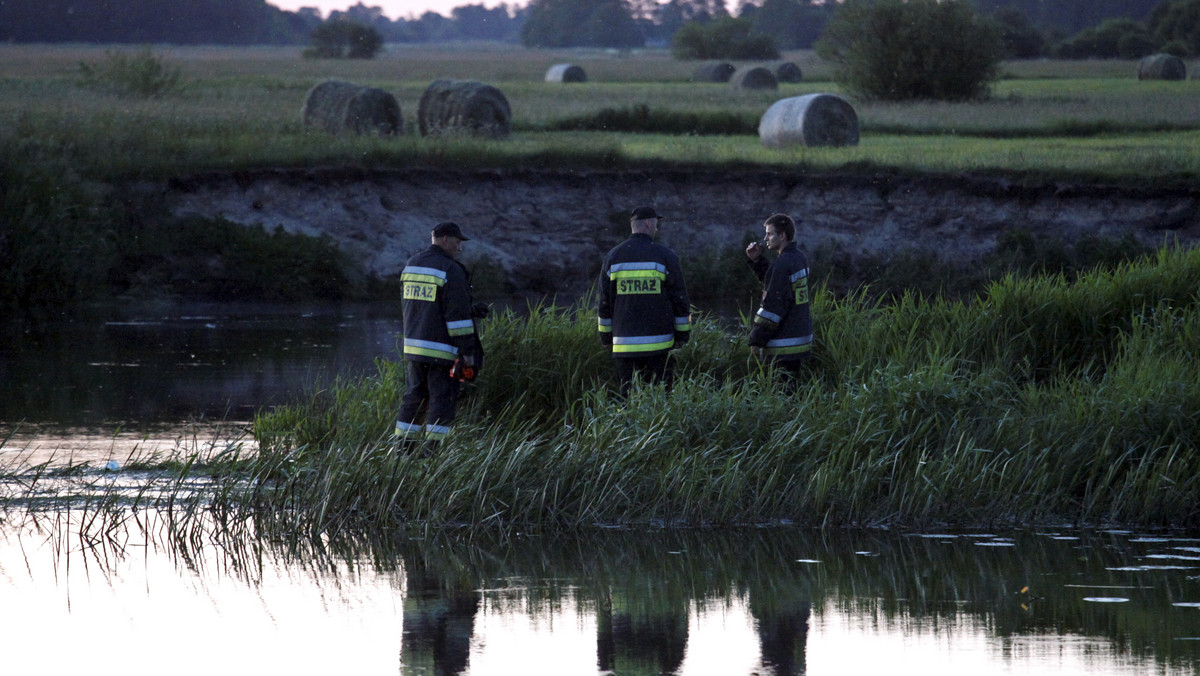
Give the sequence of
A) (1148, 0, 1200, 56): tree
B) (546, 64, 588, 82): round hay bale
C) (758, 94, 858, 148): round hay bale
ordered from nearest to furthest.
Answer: (758, 94, 858, 148): round hay bale
(546, 64, 588, 82): round hay bale
(1148, 0, 1200, 56): tree

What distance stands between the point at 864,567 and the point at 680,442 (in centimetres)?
196

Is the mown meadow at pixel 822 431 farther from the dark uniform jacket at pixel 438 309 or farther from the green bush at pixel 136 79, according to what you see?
the green bush at pixel 136 79

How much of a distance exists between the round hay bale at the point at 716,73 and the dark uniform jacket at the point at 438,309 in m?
56.1

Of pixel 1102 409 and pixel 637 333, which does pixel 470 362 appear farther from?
pixel 1102 409

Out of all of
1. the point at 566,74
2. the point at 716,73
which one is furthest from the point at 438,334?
the point at 566,74

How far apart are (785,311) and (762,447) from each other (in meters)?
1.69

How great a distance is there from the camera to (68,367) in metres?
16.8

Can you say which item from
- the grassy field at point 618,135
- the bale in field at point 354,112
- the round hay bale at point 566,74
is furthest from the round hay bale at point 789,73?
the bale in field at point 354,112

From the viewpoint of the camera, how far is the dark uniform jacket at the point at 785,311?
11297 mm

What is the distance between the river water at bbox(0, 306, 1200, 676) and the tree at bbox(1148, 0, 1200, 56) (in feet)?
254

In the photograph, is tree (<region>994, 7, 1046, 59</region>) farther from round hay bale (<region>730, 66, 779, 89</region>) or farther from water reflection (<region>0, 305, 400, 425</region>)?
water reflection (<region>0, 305, 400, 425</region>)

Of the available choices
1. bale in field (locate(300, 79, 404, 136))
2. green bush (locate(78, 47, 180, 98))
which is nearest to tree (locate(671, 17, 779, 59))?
green bush (locate(78, 47, 180, 98))

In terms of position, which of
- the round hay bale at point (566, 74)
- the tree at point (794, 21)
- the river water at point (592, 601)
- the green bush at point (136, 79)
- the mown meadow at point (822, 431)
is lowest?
the river water at point (592, 601)

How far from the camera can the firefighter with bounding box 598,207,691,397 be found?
11055 millimetres
